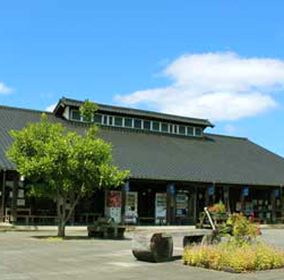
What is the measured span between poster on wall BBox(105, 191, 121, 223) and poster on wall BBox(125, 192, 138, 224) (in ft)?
2.95

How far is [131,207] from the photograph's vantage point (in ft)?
110

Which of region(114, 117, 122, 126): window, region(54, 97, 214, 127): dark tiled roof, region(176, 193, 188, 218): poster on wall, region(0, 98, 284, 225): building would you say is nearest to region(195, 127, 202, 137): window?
region(0, 98, 284, 225): building

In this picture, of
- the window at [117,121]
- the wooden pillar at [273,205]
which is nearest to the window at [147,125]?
the window at [117,121]

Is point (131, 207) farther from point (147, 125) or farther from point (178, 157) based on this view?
point (147, 125)

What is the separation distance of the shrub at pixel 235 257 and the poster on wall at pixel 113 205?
1824 centimetres

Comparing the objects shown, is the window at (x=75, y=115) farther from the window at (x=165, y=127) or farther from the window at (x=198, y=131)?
the window at (x=198, y=131)

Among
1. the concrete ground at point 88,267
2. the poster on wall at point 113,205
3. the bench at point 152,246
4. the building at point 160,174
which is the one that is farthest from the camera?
the poster on wall at point 113,205

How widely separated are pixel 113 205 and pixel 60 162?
35.4 ft

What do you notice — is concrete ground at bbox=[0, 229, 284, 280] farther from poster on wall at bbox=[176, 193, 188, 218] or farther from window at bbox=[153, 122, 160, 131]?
window at bbox=[153, 122, 160, 131]

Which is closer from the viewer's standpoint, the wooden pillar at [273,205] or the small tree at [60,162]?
the small tree at [60,162]

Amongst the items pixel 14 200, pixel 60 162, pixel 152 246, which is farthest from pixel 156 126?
pixel 152 246

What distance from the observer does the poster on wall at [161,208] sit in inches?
1349

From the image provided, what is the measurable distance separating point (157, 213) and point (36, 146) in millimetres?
14460

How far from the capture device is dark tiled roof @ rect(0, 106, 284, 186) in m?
32.7
